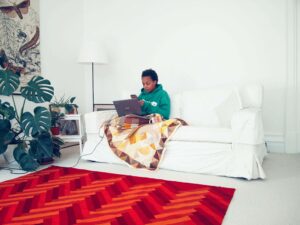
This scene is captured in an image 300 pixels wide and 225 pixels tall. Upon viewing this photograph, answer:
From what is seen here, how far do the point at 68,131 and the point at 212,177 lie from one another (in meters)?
1.72

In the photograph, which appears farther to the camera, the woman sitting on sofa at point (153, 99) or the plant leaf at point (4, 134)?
the woman sitting on sofa at point (153, 99)

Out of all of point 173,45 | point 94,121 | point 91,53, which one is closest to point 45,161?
point 94,121

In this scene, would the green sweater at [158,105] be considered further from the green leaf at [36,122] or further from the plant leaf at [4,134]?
the plant leaf at [4,134]

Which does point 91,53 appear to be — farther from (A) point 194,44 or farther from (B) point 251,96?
(B) point 251,96

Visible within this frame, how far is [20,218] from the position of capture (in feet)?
4.78

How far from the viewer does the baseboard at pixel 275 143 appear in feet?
10.1

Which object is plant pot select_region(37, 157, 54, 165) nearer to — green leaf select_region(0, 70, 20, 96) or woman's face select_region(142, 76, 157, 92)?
green leaf select_region(0, 70, 20, 96)

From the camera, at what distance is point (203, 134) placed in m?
2.28

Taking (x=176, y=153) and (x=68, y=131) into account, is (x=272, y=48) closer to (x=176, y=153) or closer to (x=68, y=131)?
(x=176, y=153)

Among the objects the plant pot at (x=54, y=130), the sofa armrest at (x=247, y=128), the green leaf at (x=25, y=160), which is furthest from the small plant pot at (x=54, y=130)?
the sofa armrest at (x=247, y=128)

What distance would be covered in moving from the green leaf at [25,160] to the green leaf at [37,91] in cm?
49

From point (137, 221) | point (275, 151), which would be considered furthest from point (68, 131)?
point (275, 151)

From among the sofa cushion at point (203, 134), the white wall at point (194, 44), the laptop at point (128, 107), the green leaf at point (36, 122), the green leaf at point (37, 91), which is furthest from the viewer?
the white wall at point (194, 44)

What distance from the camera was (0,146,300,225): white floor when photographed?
1433 mm
